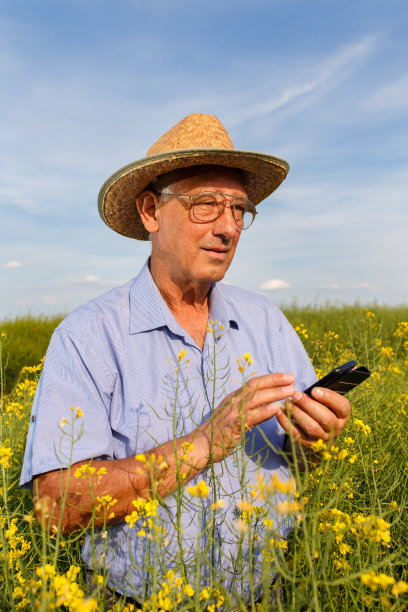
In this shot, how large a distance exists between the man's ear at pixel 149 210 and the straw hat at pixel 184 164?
Answer: 78 millimetres

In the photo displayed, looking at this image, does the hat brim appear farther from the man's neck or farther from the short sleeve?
the short sleeve

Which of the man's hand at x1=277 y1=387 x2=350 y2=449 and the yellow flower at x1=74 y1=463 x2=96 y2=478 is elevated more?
the man's hand at x1=277 y1=387 x2=350 y2=449

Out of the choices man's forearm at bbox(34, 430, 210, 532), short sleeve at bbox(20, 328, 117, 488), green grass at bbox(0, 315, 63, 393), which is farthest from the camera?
green grass at bbox(0, 315, 63, 393)

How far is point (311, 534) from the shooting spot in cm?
166

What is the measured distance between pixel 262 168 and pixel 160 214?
721 mm

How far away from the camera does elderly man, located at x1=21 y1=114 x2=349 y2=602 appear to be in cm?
188

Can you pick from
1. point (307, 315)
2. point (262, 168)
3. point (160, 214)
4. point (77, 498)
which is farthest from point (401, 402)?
point (307, 315)

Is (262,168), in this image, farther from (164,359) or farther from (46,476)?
(46,476)

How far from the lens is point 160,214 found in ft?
9.02

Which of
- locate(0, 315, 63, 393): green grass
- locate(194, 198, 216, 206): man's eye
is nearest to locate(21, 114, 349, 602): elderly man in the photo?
locate(194, 198, 216, 206): man's eye

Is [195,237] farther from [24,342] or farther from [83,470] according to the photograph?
[24,342]

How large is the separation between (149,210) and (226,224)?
52cm

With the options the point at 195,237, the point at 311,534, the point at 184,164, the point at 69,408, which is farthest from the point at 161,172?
the point at 311,534

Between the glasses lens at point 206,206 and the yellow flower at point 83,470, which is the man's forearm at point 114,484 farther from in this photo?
the glasses lens at point 206,206
